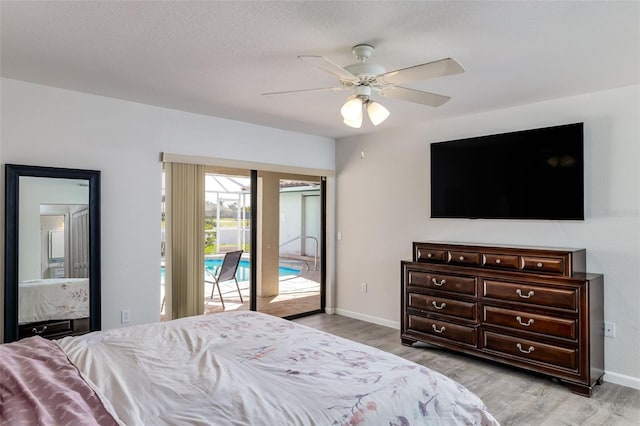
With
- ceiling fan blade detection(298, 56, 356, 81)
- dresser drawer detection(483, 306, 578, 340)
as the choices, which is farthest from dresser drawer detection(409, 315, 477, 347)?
ceiling fan blade detection(298, 56, 356, 81)

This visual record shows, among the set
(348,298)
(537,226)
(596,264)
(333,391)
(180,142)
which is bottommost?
(348,298)

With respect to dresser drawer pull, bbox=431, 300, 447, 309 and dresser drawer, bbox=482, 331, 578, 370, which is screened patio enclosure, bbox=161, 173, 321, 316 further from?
dresser drawer, bbox=482, 331, 578, 370

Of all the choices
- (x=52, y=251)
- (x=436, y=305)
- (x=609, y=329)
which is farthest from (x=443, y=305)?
(x=52, y=251)

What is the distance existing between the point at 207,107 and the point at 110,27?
1.72m

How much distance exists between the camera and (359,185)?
17.6 ft

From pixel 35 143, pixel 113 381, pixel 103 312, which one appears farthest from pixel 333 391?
pixel 35 143

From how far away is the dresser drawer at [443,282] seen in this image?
371 cm

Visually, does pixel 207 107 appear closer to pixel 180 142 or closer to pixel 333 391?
pixel 180 142

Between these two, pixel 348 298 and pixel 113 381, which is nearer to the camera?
pixel 113 381

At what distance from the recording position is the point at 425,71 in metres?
2.18

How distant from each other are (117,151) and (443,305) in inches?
133

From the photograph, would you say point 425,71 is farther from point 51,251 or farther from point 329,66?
point 51,251

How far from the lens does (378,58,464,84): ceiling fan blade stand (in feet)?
6.73

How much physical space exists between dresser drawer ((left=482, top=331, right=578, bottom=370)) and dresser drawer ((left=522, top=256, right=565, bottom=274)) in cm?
58
